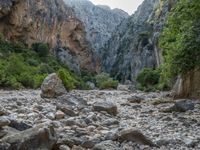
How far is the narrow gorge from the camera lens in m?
8.44

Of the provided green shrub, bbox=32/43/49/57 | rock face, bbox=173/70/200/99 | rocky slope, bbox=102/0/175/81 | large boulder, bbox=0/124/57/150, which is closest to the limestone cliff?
rocky slope, bbox=102/0/175/81

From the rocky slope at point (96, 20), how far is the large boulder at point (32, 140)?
467 feet

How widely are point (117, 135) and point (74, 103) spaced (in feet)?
25.2

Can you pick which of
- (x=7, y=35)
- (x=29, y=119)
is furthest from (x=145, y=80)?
(x=29, y=119)

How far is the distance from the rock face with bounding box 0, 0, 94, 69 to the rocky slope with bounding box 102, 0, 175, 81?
13.5m

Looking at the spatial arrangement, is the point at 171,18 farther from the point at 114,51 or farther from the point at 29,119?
the point at 114,51

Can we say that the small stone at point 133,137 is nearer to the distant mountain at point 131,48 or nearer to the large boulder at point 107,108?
the large boulder at point 107,108

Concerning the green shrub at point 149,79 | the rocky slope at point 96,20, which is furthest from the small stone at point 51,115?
the rocky slope at point 96,20

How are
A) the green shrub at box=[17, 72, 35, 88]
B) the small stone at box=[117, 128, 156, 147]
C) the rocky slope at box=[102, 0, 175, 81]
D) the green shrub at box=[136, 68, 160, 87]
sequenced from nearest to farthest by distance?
the small stone at box=[117, 128, 156, 147] < the green shrub at box=[17, 72, 35, 88] < the green shrub at box=[136, 68, 160, 87] < the rocky slope at box=[102, 0, 175, 81]

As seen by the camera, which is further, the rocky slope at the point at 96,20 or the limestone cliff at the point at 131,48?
the rocky slope at the point at 96,20

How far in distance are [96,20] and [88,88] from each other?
4553 inches

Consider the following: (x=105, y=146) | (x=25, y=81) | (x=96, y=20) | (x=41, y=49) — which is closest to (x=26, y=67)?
Answer: (x=25, y=81)

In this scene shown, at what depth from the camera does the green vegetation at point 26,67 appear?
111ft

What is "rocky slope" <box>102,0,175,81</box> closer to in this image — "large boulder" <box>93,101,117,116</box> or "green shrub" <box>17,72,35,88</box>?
"green shrub" <box>17,72,35,88</box>
